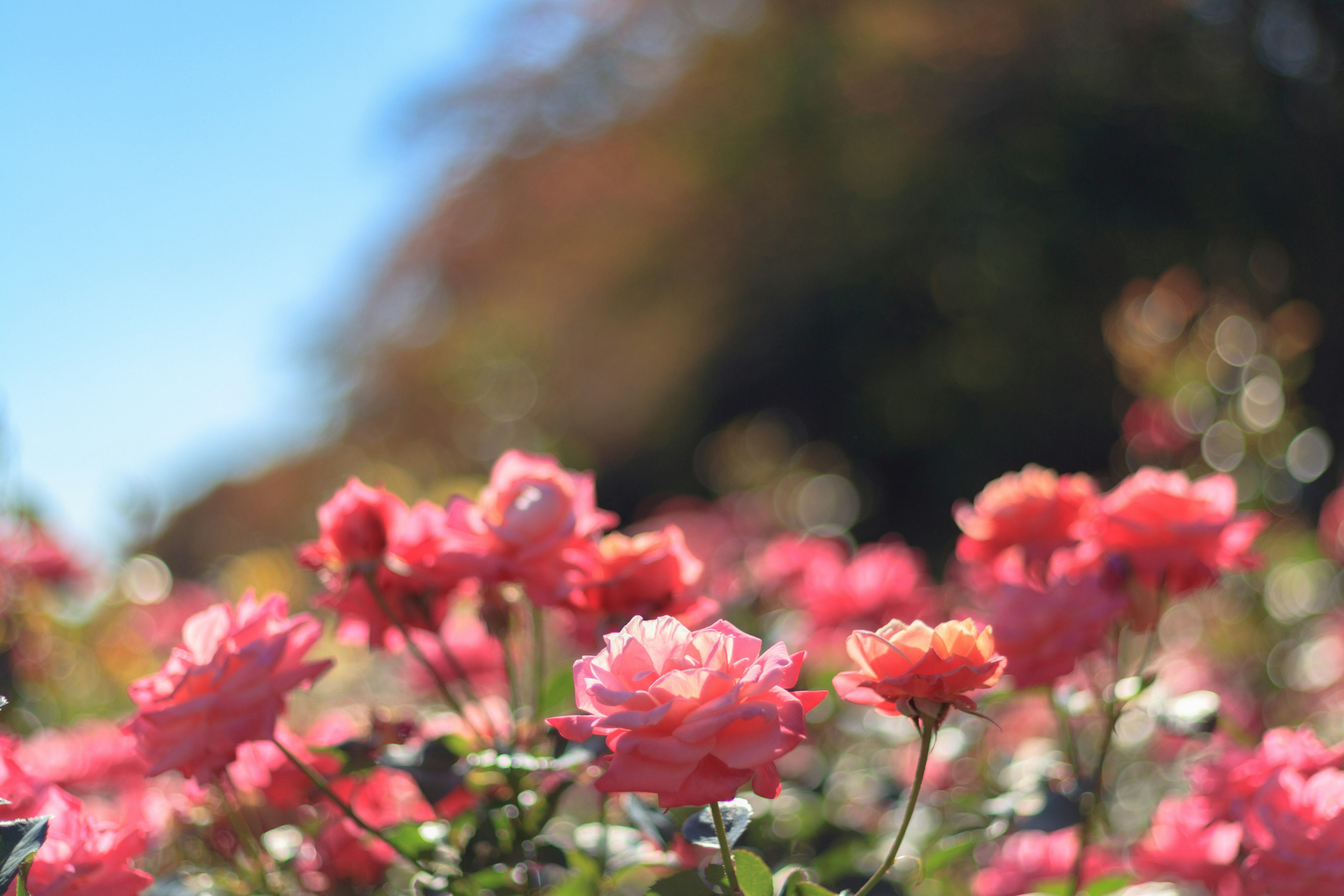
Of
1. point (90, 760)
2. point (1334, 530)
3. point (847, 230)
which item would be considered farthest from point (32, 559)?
point (847, 230)

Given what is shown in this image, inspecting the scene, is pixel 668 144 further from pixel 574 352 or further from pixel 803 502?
pixel 803 502

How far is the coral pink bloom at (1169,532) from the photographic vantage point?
2.78 ft

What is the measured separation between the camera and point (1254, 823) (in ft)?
2.41

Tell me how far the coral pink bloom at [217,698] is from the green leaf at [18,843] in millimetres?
82

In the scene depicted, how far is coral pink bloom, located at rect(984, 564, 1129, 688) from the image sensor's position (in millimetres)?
822

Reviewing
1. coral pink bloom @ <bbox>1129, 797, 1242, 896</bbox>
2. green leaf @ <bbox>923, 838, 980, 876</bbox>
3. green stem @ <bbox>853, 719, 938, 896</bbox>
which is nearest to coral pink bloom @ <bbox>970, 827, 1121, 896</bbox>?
coral pink bloom @ <bbox>1129, 797, 1242, 896</bbox>

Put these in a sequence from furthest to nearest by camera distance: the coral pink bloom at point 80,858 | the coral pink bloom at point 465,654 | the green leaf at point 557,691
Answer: the coral pink bloom at point 465,654 < the green leaf at point 557,691 < the coral pink bloom at point 80,858

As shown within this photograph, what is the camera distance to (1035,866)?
101cm

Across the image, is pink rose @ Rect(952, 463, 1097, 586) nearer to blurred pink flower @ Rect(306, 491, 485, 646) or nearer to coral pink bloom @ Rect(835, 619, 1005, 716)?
coral pink bloom @ Rect(835, 619, 1005, 716)

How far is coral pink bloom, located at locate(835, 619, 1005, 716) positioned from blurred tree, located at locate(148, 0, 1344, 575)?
2499 mm

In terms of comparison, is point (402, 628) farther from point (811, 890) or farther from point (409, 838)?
point (811, 890)

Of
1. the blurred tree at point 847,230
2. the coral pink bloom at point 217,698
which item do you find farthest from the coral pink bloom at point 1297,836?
the blurred tree at point 847,230

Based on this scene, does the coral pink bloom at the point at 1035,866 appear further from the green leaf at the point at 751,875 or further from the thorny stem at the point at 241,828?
the thorny stem at the point at 241,828

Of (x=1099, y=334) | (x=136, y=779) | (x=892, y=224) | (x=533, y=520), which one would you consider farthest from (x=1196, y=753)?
(x=892, y=224)
